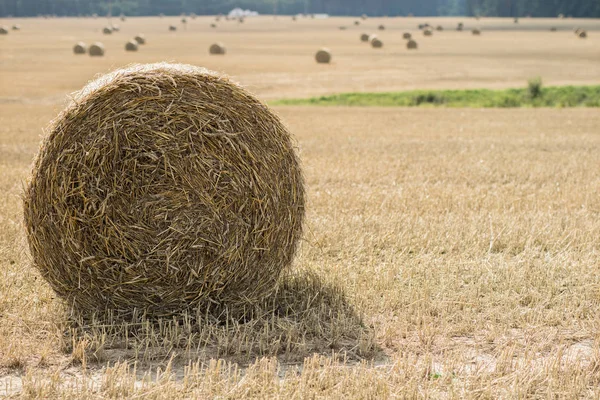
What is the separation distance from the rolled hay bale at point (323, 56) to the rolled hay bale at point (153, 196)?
3366 centimetres

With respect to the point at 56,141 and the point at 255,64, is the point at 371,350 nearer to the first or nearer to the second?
the point at 56,141

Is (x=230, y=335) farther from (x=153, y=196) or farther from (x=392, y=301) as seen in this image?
(x=392, y=301)

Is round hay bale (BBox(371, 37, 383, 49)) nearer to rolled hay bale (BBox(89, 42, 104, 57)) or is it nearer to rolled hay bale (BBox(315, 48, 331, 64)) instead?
rolled hay bale (BBox(315, 48, 331, 64))

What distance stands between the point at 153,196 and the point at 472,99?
21.5 m

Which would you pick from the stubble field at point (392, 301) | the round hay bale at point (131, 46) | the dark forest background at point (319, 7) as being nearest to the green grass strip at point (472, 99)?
the stubble field at point (392, 301)

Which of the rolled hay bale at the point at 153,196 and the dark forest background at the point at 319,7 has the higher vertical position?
the rolled hay bale at the point at 153,196

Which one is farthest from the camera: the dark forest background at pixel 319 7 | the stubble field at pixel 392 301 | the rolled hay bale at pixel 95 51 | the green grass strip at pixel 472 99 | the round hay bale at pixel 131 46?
the dark forest background at pixel 319 7

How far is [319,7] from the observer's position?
168750mm

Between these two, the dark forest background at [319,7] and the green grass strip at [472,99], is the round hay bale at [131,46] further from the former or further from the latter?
the dark forest background at [319,7]

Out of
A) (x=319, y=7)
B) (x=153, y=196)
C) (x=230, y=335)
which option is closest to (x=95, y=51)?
(x=153, y=196)

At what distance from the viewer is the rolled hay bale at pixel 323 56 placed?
39.0m

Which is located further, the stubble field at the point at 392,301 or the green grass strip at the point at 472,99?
the green grass strip at the point at 472,99

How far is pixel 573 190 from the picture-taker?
35.2 feet

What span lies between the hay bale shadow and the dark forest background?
11208 cm
